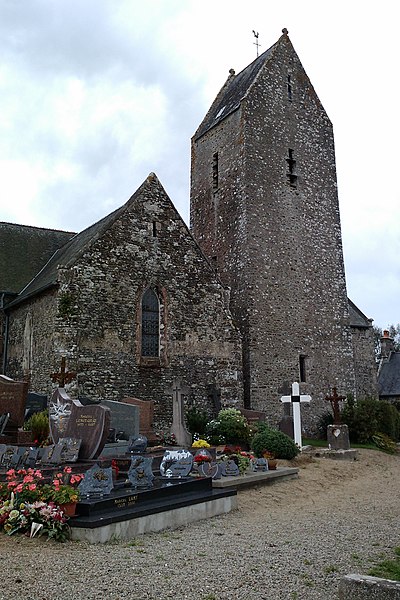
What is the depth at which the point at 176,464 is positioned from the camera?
9.23 metres

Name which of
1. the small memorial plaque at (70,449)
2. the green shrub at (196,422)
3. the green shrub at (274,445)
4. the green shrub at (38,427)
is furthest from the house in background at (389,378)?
the small memorial plaque at (70,449)

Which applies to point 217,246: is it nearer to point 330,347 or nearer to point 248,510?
point 330,347

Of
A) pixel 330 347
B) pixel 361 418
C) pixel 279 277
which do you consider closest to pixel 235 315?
pixel 279 277

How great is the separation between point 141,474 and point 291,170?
65.0 feet

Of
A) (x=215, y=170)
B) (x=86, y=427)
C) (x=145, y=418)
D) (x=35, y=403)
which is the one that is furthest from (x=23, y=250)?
(x=86, y=427)

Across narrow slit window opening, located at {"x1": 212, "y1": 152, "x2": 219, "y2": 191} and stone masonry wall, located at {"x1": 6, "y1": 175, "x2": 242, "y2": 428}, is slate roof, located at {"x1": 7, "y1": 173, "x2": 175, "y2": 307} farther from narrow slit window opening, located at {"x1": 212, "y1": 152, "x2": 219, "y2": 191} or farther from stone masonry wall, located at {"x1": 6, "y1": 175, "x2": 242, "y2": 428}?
narrow slit window opening, located at {"x1": 212, "y1": 152, "x2": 219, "y2": 191}

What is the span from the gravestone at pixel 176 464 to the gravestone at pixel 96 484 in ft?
5.39

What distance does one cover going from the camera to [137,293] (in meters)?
18.4

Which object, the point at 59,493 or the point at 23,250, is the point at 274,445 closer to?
the point at 59,493

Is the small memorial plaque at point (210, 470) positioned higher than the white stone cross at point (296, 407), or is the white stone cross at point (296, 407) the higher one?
the white stone cross at point (296, 407)

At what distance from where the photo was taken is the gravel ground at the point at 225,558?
15.9 feet

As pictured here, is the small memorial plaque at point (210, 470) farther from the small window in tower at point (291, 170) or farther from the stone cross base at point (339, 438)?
the small window in tower at point (291, 170)

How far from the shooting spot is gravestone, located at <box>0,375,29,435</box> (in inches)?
528

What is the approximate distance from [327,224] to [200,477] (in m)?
18.7
